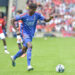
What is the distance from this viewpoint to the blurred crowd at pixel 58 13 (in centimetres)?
2148

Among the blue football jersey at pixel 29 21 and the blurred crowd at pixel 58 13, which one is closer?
the blue football jersey at pixel 29 21

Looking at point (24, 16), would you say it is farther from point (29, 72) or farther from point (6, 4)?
point (6, 4)

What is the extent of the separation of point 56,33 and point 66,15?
6.31ft

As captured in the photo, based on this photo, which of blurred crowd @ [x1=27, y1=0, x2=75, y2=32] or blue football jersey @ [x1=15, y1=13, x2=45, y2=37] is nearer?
blue football jersey @ [x1=15, y1=13, x2=45, y2=37]

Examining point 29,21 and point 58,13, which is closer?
point 29,21

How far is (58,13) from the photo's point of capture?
856 inches

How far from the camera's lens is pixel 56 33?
70.3 feet

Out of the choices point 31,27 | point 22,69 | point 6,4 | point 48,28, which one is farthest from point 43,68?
point 6,4

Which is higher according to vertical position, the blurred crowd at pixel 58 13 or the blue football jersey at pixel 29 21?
the blue football jersey at pixel 29 21

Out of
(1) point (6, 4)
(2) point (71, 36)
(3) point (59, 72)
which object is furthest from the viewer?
(1) point (6, 4)

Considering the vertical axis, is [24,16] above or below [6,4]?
above

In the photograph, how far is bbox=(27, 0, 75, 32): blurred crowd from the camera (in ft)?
70.5

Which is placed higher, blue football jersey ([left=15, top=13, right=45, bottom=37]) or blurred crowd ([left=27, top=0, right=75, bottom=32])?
blue football jersey ([left=15, top=13, right=45, bottom=37])

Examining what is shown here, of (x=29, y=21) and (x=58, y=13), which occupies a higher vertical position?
(x=29, y=21)
